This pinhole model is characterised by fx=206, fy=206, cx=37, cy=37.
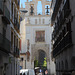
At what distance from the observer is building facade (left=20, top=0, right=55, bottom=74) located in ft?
133

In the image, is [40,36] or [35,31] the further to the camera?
[35,31]

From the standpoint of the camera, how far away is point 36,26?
41625mm

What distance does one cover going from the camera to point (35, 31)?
4162cm

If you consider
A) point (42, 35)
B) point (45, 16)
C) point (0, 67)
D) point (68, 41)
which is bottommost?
point (0, 67)

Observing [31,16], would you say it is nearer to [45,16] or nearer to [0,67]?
[45,16]

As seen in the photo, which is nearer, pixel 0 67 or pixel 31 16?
pixel 0 67

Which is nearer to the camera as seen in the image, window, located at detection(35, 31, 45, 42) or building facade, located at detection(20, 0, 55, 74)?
building facade, located at detection(20, 0, 55, 74)

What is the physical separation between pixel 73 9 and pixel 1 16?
4.63 meters

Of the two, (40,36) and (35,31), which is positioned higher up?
(35,31)

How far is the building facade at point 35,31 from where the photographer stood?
133ft

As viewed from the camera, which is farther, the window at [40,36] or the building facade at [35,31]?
the window at [40,36]

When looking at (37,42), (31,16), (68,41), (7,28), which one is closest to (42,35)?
(37,42)

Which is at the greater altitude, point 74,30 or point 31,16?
point 31,16

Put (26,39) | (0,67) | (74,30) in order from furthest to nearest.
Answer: (26,39) < (0,67) < (74,30)
